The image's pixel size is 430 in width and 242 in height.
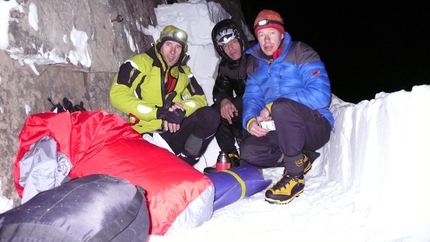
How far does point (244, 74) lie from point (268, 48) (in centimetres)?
84

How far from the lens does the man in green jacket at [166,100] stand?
295 centimetres

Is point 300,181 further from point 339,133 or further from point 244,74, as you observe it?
point 244,74

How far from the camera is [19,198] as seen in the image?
1.90m

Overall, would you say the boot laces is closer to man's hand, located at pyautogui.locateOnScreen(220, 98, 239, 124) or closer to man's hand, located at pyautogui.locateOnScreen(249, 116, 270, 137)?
man's hand, located at pyautogui.locateOnScreen(249, 116, 270, 137)

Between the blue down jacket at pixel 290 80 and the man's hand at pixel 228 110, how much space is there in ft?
1.68

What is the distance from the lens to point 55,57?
234cm

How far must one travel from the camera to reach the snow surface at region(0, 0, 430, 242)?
1.70 metres

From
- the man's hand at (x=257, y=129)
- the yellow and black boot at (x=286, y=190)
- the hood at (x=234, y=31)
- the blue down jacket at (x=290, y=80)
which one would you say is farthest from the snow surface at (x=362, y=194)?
the hood at (x=234, y=31)

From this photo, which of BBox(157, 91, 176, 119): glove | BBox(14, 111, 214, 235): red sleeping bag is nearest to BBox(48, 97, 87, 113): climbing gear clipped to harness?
BBox(14, 111, 214, 235): red sleeping bag

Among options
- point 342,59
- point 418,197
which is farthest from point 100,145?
point 342,59

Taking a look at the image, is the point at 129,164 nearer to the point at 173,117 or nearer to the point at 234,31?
the point at 173,117

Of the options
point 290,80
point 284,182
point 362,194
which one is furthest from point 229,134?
point 362,194

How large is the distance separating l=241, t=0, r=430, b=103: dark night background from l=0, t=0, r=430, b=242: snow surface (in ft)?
107

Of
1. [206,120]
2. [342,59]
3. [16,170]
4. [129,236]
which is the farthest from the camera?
[342,59]
